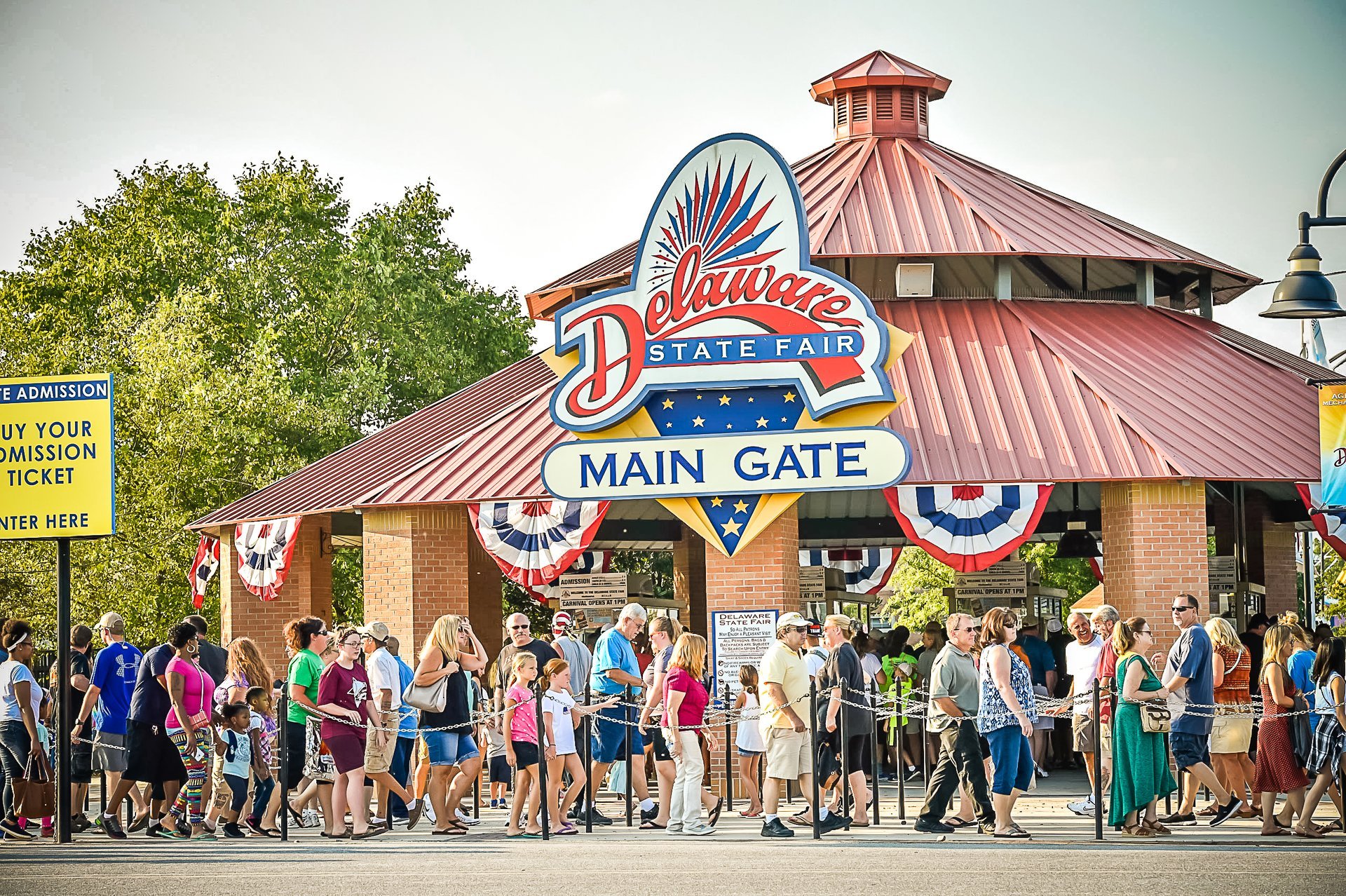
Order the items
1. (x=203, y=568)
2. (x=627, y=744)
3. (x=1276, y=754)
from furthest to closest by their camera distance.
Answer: (x=203, y=568) → (x=627, y=744) → (x=1276, y=754)

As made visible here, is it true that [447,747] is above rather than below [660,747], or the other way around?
above

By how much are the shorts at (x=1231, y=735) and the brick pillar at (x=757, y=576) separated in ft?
17.1

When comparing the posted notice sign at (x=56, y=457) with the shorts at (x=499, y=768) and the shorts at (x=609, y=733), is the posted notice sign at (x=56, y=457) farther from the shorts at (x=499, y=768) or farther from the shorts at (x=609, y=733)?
the shorts at (x=609, y=733)

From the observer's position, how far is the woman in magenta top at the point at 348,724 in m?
14.0

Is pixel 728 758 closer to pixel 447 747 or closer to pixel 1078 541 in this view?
pixel 447 747

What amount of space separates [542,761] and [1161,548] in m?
8.10

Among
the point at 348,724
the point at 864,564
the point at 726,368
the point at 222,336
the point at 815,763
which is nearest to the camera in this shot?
the point at 815,763

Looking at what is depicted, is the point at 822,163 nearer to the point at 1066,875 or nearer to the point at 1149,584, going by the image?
the point at 1149,584

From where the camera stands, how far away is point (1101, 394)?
19812mm

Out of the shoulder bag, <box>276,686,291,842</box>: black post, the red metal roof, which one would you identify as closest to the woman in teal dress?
the red metal roof

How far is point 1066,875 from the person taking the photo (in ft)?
37.4

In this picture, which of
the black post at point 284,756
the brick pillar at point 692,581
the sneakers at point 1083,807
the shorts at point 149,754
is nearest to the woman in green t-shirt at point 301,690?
the black post at point 284,756

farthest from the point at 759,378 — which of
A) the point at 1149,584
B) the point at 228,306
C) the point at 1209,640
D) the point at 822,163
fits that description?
the point at 228,306

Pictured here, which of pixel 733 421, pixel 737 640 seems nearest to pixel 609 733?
pixel 737 640
